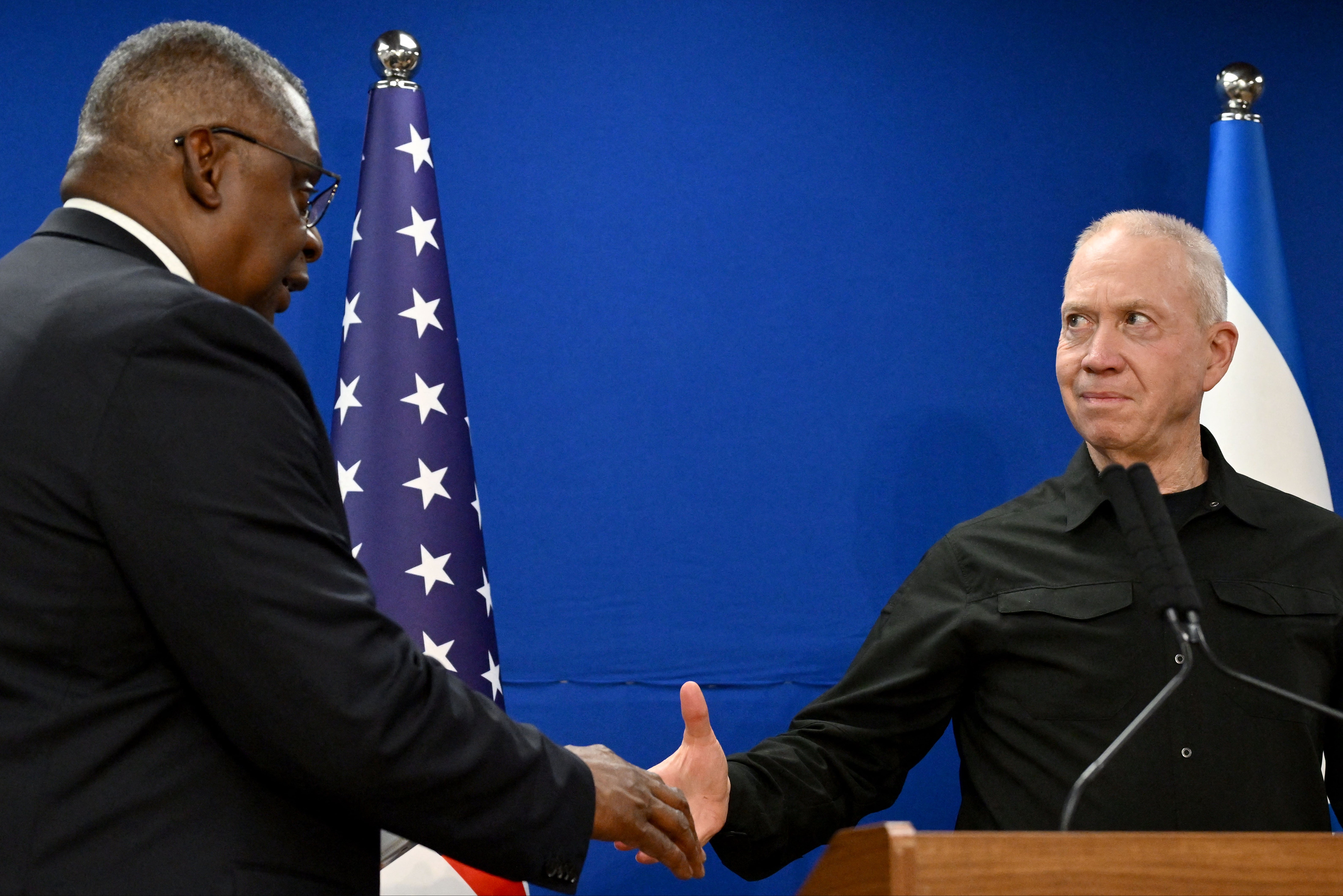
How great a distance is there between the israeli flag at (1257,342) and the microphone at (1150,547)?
1.38 m

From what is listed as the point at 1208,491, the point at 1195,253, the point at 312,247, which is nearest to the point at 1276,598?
the point at 1208,491

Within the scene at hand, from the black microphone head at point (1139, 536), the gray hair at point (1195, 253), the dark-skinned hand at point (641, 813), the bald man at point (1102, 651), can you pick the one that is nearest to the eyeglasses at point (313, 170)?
the dark-skinned hand at point (641, 813)

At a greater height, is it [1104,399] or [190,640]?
[1104,399]

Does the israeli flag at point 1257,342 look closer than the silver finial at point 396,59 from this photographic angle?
No

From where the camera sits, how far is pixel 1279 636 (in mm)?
1963

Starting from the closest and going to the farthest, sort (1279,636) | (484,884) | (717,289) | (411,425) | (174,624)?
(174,624) < (1279,636) < (484,884) < (411,425) < (717,289)

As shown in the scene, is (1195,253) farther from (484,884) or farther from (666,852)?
(484,884)

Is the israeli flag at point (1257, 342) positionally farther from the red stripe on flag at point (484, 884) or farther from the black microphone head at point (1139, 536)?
the red stripe on flag at point (484, 884)

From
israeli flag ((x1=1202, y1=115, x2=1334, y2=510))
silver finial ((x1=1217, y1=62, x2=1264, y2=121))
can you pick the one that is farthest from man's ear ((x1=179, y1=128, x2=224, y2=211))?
silver finial ((x1=1217, y1=62, x2=1264, y2=121))

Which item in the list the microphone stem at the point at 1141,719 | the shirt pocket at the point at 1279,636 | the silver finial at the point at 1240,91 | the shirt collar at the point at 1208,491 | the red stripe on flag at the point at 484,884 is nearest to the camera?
the microphone stem at the point at 1141,719

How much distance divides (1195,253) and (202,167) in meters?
1.60

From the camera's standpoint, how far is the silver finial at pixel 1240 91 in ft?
9.62

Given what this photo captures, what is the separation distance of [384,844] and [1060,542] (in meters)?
1.21

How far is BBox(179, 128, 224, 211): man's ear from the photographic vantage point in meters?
1.33
